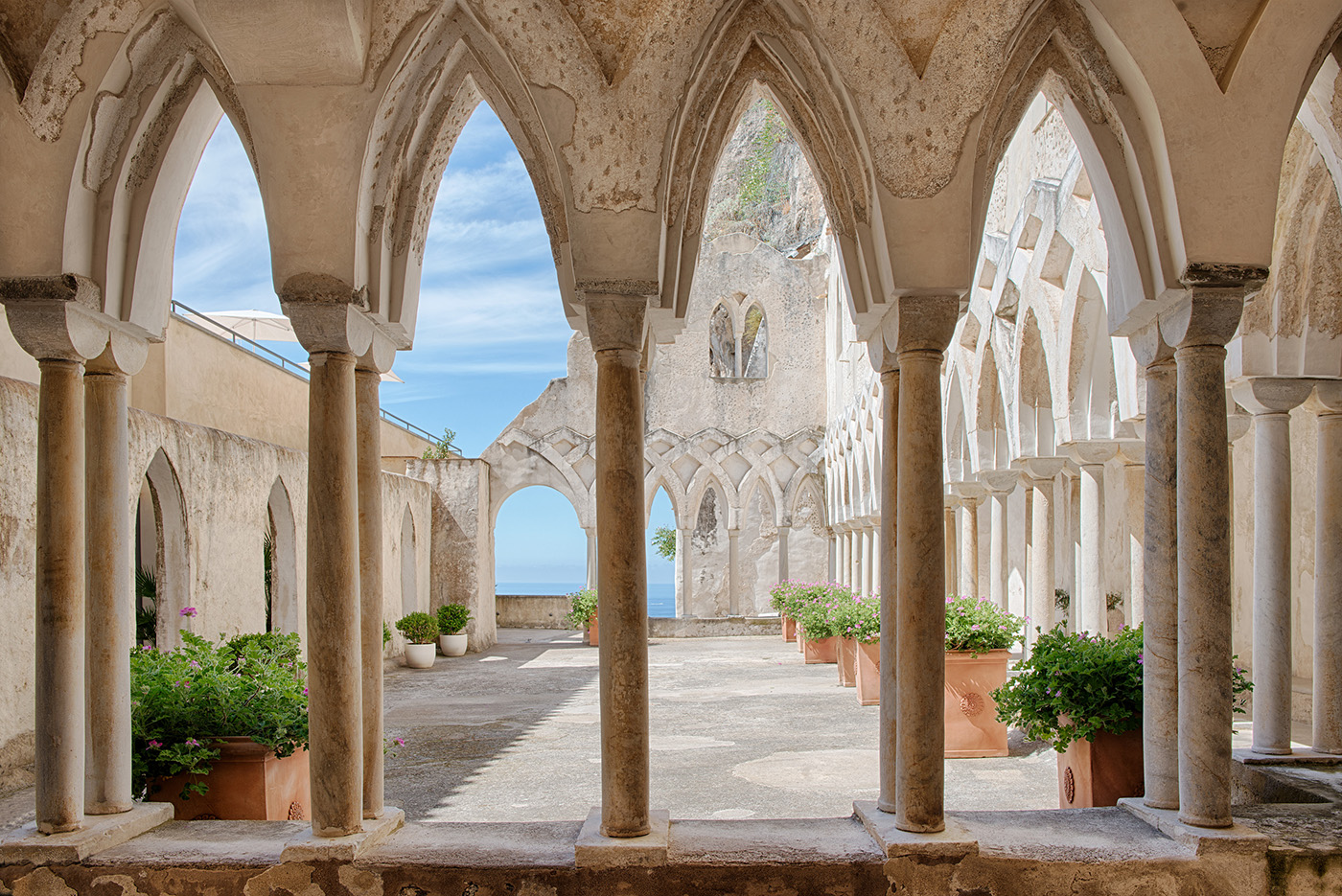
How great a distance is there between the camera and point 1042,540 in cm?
913

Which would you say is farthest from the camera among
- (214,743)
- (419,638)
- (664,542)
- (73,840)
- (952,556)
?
(664,542)

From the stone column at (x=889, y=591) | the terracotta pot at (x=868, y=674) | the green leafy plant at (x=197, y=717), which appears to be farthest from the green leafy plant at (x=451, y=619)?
the stone column at (x=889, y=591)

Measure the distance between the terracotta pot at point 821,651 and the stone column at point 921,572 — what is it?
1075 cm

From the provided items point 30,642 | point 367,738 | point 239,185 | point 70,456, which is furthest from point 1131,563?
point 239,185

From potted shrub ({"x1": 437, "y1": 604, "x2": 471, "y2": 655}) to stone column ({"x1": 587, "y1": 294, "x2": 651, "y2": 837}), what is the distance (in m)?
13.7

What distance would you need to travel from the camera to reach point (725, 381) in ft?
76.7

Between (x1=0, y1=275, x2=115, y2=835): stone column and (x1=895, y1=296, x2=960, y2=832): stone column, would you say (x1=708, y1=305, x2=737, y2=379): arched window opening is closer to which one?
(x1=895, y1=296, x2=960, y2=832): stone column

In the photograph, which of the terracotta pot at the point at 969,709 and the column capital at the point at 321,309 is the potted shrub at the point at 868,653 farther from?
the column capital at the point at 321,309

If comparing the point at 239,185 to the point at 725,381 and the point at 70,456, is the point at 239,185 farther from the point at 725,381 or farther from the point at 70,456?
the point at 70,456

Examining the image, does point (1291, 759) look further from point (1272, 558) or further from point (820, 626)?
point (820, 626)

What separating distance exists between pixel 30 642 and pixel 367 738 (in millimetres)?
4350

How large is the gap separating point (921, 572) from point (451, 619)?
14.2m

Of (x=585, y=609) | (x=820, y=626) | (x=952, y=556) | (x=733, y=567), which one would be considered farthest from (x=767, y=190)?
(x=820, y=626)

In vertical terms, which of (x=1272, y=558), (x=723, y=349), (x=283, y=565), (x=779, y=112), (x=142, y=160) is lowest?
(x=283, y=565)
